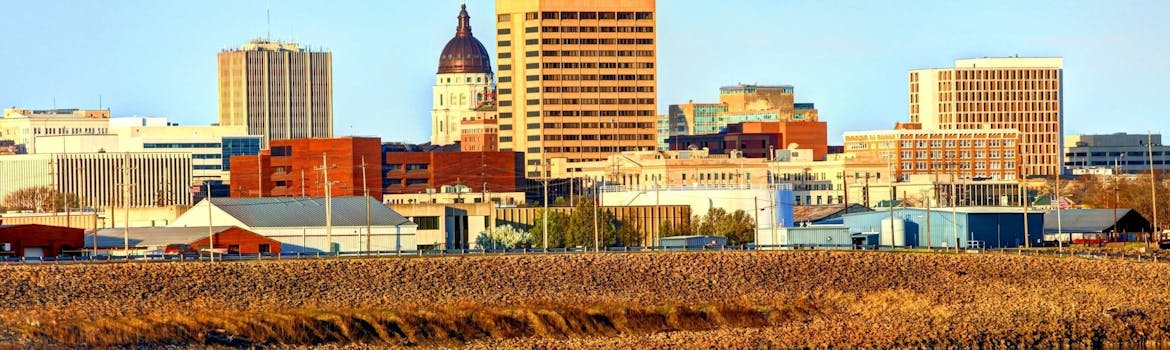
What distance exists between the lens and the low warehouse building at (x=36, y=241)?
12472 cm

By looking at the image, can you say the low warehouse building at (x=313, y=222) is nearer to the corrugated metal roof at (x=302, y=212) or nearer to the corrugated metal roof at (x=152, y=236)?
the corrugated metal roof at (x=302, y=212)

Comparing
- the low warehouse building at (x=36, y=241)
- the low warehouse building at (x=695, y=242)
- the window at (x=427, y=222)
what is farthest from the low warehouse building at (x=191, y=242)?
the window at (x=427, y=222)

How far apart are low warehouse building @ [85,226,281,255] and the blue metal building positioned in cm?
3758

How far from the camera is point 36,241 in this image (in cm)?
12594

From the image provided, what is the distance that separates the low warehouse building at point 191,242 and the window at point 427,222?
26.1m

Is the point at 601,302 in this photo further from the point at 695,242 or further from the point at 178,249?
the point at 178,249

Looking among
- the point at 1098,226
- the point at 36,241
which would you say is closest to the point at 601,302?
the point at 36,241

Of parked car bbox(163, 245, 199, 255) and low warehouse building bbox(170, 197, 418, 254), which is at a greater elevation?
low warehouse building bbox(170, 197, 418, 254)

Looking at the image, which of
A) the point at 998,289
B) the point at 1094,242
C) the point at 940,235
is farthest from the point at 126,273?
the point at 1094,242

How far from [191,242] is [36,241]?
9195mm

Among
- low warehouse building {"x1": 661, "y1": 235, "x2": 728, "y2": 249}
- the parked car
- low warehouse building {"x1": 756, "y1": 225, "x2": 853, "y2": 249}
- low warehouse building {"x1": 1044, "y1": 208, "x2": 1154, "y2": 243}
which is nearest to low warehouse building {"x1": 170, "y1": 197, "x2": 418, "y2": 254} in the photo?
the parked car

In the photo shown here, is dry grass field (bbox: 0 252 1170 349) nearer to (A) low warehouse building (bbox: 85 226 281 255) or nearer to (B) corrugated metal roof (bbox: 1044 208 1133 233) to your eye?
(A) low warehouse building (bbox: 85 226 281 255)

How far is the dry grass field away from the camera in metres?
90.5

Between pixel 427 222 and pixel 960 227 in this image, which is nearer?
pixel 960 227
